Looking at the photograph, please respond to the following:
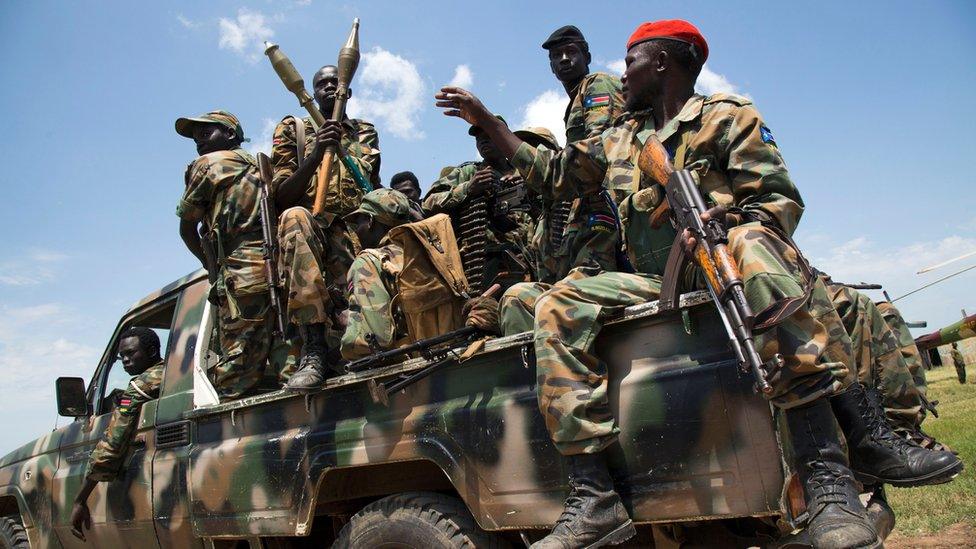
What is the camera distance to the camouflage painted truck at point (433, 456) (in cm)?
222

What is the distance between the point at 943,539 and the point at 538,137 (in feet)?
10.7

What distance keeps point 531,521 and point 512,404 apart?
39 cm

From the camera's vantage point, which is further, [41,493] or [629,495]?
[41,493]

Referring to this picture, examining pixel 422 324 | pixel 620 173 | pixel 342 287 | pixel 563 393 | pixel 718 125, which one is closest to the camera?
pixel 563 393

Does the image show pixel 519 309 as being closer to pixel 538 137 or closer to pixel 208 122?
pixel 538 137

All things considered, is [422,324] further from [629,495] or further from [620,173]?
[629,495]

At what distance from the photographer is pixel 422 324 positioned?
3.80 metres

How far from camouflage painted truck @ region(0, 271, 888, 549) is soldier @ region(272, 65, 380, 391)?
413 mm

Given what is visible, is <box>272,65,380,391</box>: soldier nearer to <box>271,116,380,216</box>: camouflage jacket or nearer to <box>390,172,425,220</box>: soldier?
<box>271,116,380,216</box>: camouflage jacket

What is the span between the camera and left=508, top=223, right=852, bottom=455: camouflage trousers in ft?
6.97

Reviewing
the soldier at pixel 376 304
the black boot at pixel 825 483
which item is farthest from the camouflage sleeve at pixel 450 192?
the black boot at pixel 825 483

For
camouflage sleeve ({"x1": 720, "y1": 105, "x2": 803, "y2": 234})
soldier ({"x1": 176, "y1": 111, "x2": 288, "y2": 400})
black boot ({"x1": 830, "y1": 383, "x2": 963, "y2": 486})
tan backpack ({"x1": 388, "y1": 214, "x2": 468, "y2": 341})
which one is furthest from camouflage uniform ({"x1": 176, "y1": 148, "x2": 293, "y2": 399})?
black boot ({"x1": 830, "y1": 383, "x2": 963, "y2": 486})

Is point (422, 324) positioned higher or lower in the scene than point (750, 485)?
higher

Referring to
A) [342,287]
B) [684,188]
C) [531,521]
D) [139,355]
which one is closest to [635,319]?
[684,188]
